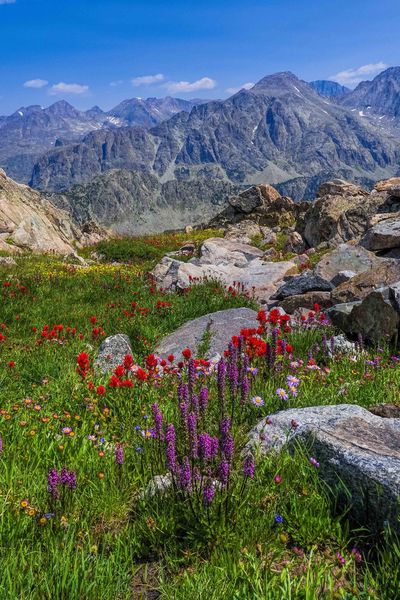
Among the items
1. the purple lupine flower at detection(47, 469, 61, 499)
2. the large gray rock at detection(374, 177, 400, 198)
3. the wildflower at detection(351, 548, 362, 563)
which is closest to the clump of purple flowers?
the purple lupine flower at detection(47, 469, 61, 499)

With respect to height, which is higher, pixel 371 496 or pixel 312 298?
pixel 371 496

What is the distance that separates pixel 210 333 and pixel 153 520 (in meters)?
6.74

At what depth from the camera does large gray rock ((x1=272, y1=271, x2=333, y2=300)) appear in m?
14.2

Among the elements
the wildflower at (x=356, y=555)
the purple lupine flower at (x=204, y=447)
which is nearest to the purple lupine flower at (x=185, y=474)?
the purple lupine flower at (x=204, y=447)

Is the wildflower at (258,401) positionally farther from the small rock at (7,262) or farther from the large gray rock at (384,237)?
→ the small rock at (7,262)

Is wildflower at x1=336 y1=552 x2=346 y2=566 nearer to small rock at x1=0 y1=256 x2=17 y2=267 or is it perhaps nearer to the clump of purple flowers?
the clump of purple flowers

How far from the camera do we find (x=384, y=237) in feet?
58.1

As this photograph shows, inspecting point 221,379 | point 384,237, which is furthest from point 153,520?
point 384,237

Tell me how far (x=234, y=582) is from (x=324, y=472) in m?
1.41

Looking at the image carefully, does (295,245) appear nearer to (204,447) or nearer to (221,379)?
(221,379)

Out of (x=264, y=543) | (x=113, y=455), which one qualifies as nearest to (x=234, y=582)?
(x=264, y=543)

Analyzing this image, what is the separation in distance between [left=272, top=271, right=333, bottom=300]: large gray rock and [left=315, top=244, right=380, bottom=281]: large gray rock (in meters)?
1.02

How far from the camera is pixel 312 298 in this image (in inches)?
521

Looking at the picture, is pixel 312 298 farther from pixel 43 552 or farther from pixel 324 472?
pixel 43 552
